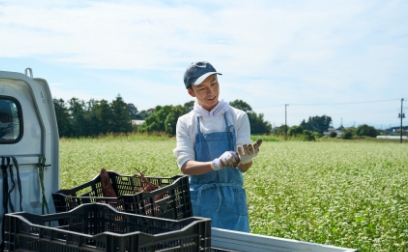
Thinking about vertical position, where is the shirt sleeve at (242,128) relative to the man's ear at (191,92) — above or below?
below

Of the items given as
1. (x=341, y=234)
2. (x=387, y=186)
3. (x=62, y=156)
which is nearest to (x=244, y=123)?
(x=341, y=234)

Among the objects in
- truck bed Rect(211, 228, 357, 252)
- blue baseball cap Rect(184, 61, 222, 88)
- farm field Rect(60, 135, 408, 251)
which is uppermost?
blue baseball cap Rect(184, 61, 222, 88)

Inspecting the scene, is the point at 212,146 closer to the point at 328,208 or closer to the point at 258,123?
the point at 328,208

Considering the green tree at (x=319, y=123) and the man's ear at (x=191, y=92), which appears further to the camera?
the green tree at (x=319, y=123)

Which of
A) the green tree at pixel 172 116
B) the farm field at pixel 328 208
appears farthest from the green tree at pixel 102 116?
the farm field at pixel 328 208

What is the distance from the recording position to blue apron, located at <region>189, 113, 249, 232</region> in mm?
4195

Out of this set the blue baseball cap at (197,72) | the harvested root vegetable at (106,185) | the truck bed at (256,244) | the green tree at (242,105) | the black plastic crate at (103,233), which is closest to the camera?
the black plastic crate at (103,233)

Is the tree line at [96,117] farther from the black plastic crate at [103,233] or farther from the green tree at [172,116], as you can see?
the black plastic crate at [103,233]

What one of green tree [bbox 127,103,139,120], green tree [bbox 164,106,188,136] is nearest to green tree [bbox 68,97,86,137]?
green tree [bbox 164,106,188,136]

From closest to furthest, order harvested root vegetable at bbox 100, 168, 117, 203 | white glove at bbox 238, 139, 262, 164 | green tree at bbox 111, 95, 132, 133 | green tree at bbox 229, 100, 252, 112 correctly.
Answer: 1. white glove at bbox 238, 139, 262, 164
2. harvested root vegetable at bbox 100, 168, 117, 203
3. green tree at bbox 111, 95, 132, 133
4. green tree at bbox 229, 100, 252, 112

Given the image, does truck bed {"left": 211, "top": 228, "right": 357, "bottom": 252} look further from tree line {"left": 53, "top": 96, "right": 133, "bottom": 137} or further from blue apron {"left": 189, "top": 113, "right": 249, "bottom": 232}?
tree line {"left": 53, "top": 96, "right": 133, "bottom": 137}

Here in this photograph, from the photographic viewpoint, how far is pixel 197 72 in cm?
416

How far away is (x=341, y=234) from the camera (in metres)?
6.84

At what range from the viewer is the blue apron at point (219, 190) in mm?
4195
